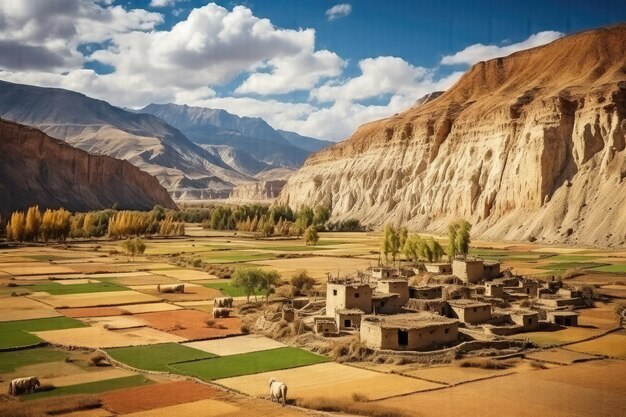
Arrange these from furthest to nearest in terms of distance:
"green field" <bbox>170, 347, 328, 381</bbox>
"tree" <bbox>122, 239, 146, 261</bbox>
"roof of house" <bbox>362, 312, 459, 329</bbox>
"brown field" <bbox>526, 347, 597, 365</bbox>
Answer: "tree" <bbox>122, 239, 146, 261</bbox>
"roof of house" <bbox>362, 312, 459, 329</bbox>
"brown field" <bbox>526, 347, 597, 365</bbox>
"green field" <bbox>170, 347, 328, 381</bbox>

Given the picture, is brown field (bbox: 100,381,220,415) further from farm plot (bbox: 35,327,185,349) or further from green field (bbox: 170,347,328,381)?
farm plot (bbox: 35,327,185,349)

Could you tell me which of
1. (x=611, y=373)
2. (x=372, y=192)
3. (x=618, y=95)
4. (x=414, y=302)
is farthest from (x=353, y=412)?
(x=372, y=192)

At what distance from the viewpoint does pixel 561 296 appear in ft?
158

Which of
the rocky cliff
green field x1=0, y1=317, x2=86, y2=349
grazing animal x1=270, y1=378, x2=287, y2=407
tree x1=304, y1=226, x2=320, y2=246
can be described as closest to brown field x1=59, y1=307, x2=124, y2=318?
green field x1=0, y1=317, x2=86, y2=349

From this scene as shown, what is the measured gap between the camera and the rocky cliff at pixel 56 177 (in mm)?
134375

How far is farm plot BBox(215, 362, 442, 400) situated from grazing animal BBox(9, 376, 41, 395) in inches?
279

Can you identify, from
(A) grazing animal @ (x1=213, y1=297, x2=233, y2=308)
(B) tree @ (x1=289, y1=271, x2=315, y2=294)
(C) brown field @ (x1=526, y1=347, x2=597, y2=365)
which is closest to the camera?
(C) brown field @ (x1=526, y1=347, x2=597, y2=365)

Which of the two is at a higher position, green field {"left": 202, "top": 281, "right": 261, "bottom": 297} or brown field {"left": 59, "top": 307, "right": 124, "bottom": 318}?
green field {"left": 202, "top": 281, "right": 261, "bottom": 297}

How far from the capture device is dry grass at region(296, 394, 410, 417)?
74.1 ft

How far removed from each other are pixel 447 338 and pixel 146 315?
2006cm

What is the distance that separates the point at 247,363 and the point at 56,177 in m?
133

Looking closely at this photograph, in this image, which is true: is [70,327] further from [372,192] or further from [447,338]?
[372,192]

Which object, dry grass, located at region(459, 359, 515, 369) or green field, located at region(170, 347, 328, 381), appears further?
dry grass, located at region(459, 359, 515, 369)

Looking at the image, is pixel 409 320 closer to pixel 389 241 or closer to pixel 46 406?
pixel 46 406
